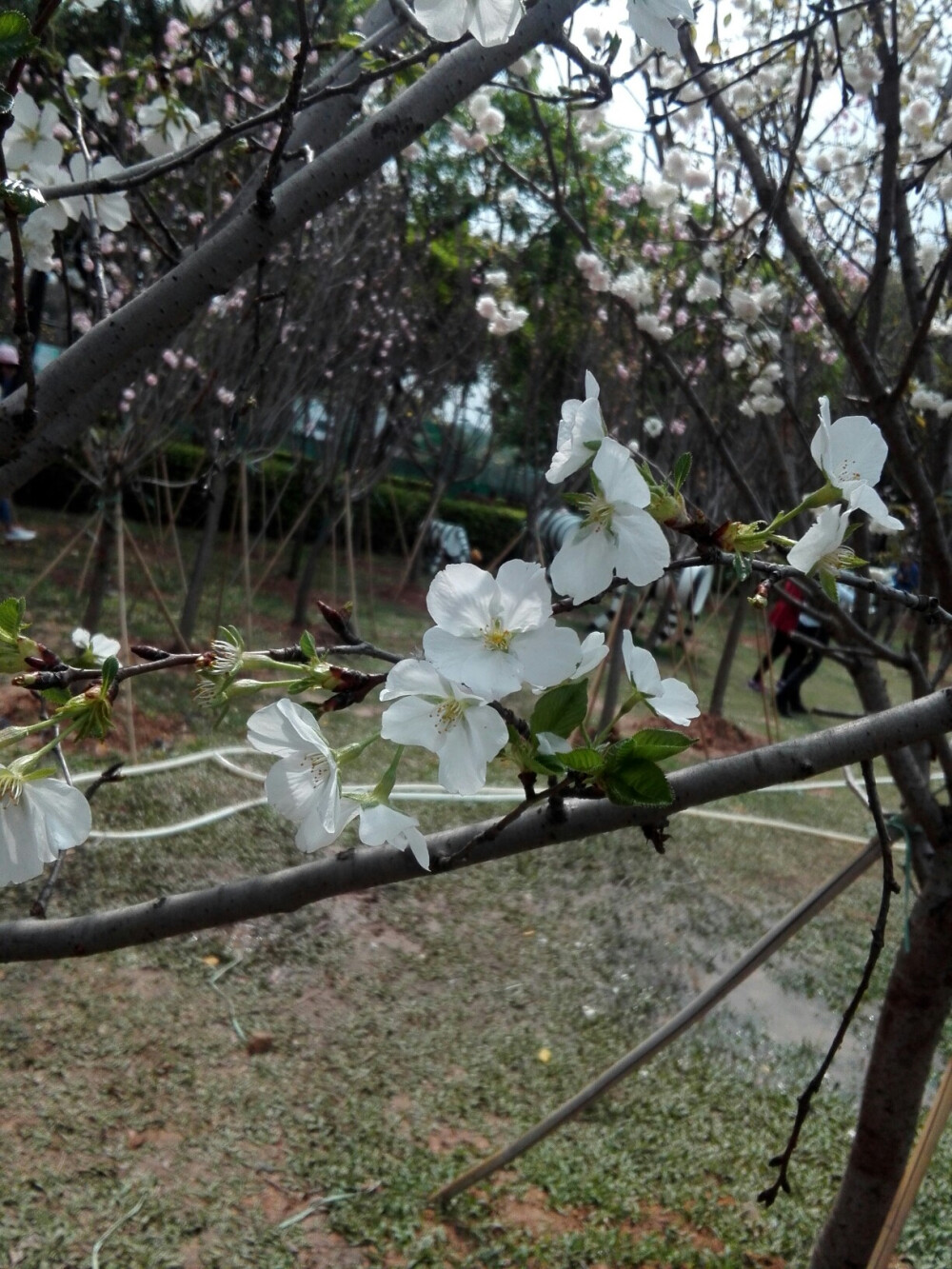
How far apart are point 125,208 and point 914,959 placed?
1829mm

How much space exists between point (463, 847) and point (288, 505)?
44.1 ft

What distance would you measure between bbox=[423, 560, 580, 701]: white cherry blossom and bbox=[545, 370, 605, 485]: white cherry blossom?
82 millimetres

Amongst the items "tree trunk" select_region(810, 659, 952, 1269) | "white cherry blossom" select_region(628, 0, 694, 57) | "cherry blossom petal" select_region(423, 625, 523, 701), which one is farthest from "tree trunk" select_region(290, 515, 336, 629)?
"cherry blossom petal" select_region(423, 625, 523, 701)

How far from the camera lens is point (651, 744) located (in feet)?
2.21

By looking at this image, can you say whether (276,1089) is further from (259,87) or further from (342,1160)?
(259,87)

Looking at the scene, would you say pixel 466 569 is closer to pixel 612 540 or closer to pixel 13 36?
pixel 612 540

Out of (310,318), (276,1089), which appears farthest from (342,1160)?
(310,318)

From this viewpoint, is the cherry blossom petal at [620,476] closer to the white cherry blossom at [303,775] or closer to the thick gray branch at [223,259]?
the white cherry blossom at [303,775]

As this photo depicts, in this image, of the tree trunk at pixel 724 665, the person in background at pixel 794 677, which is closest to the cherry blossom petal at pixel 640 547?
the tree trunk at pixel 724 665

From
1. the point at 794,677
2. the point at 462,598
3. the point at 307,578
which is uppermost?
the point at 462,598

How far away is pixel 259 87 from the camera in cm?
709

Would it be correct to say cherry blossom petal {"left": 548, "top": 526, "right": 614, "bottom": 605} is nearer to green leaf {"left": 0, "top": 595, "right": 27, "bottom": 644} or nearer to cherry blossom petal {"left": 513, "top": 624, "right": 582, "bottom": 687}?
cherry blossom petal {"left": 513, "top": 624, "right": 582, "bottom": 687}

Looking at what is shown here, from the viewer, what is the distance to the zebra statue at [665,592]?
5.62m

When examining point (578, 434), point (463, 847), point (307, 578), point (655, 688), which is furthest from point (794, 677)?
point (578, 434)
